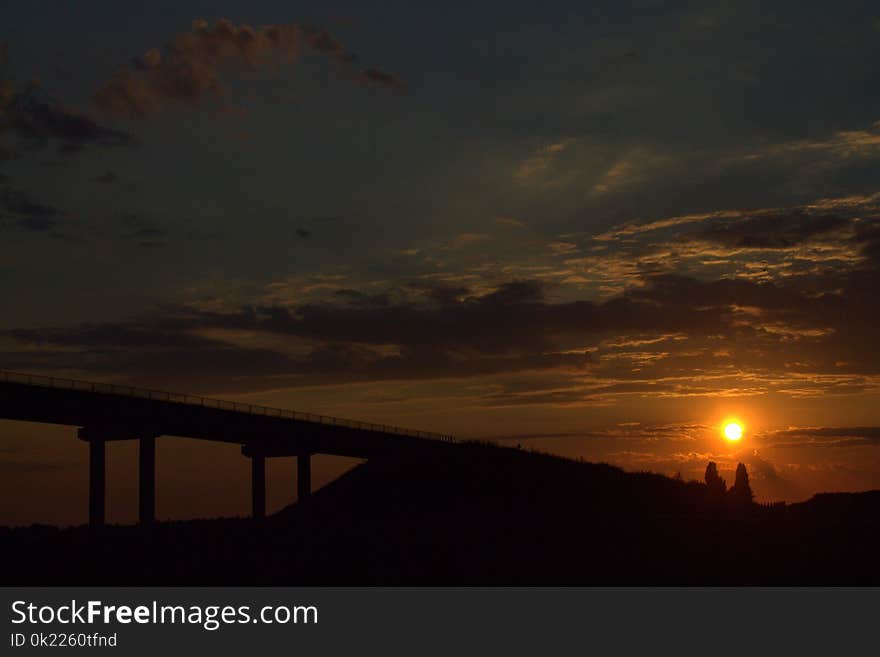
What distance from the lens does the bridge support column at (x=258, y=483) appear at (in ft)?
285

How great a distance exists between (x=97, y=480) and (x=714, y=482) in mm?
40591

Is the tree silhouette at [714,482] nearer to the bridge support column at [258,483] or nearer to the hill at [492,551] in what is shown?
the hill at [492,551]

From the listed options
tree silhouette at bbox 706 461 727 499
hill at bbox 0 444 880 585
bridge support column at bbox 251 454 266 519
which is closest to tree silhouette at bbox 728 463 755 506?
tree silhouette at bbox 706 461 727 499

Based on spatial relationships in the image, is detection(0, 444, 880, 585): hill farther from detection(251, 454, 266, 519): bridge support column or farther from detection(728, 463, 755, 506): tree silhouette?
detection(251, 454, 266, 519): bridge support column

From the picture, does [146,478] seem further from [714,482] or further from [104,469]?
[714,482]

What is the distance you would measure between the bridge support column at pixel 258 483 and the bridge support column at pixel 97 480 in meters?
18.3

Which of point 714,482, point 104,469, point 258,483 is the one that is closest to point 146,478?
point 104,469

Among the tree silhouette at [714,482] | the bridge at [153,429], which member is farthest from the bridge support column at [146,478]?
the tree silhouette at [714,482]

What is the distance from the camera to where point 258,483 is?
87438 millimetres

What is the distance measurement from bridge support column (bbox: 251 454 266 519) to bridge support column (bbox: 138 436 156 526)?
14.5m

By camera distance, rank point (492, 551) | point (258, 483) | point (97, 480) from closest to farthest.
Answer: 1. point (492, 551)
2. point (97, 480)
3. point (258, 483)
